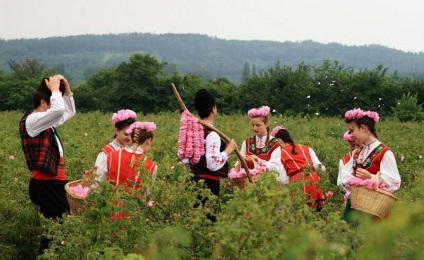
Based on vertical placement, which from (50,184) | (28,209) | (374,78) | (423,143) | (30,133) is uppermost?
(30,133)

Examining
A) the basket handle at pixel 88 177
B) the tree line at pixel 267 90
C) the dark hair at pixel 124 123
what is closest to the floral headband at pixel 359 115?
the dark hair at pixel 124 123

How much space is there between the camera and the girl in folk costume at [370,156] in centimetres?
566

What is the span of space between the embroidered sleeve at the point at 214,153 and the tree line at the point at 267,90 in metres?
16.2

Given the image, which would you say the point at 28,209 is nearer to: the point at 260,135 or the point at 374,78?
the point at 260,135

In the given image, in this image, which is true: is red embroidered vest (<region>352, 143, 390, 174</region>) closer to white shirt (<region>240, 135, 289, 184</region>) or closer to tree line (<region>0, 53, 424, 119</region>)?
white shirt (<region>240, 135, 289, 184</region>)

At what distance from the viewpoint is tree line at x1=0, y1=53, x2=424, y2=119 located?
1383 inches

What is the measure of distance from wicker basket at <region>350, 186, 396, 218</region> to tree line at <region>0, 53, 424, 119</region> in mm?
16779

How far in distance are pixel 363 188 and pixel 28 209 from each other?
10.5ft

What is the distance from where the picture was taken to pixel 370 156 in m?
5.84

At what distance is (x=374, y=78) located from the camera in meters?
35.4

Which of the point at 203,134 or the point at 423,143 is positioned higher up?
the point at 203,134

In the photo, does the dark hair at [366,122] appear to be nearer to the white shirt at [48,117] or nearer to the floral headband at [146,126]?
the floral headband at [146,126]

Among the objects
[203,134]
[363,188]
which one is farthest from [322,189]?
[203,134]

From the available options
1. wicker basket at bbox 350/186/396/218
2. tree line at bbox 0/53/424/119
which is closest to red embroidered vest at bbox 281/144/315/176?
wicker basket at bbox 350/186/396/218
